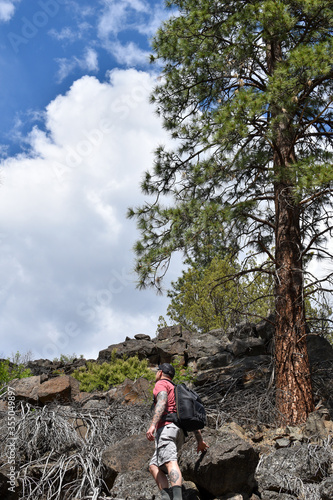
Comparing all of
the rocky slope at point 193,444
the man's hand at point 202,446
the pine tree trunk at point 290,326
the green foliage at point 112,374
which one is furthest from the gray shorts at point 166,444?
the green foliage at point 112,374

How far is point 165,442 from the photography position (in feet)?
16.0

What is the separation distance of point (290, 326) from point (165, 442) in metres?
3.69

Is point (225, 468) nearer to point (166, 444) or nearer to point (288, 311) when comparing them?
point (166, 444)

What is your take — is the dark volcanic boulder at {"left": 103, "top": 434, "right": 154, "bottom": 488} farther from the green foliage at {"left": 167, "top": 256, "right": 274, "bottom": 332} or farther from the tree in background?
the green foliage at {"left": 167, "top": 256, "right": 274, "bottom": 332}

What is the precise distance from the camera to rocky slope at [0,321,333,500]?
5254 millimetres

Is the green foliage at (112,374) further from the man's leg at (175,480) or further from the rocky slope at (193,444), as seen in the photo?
the man's leg at (175,480)

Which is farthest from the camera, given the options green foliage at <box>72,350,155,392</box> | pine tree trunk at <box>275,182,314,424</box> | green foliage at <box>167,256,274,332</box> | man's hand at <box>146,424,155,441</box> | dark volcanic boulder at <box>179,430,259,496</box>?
green foliage at <box>167,256,274,332</box>

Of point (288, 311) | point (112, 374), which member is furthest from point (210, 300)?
point (288, 311)

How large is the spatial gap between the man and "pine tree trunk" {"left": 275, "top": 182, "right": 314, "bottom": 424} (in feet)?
9.98

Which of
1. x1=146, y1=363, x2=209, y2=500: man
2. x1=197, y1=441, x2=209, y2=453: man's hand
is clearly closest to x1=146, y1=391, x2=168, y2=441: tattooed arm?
x1=146, y1=363, x2=209, y2=500: man

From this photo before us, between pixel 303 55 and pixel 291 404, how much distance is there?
548 cm

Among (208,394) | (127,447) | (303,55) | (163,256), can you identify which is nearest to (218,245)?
(163,256)

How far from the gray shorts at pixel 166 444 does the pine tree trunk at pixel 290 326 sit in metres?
3.14

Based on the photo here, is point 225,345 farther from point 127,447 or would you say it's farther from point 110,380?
point 127,447
